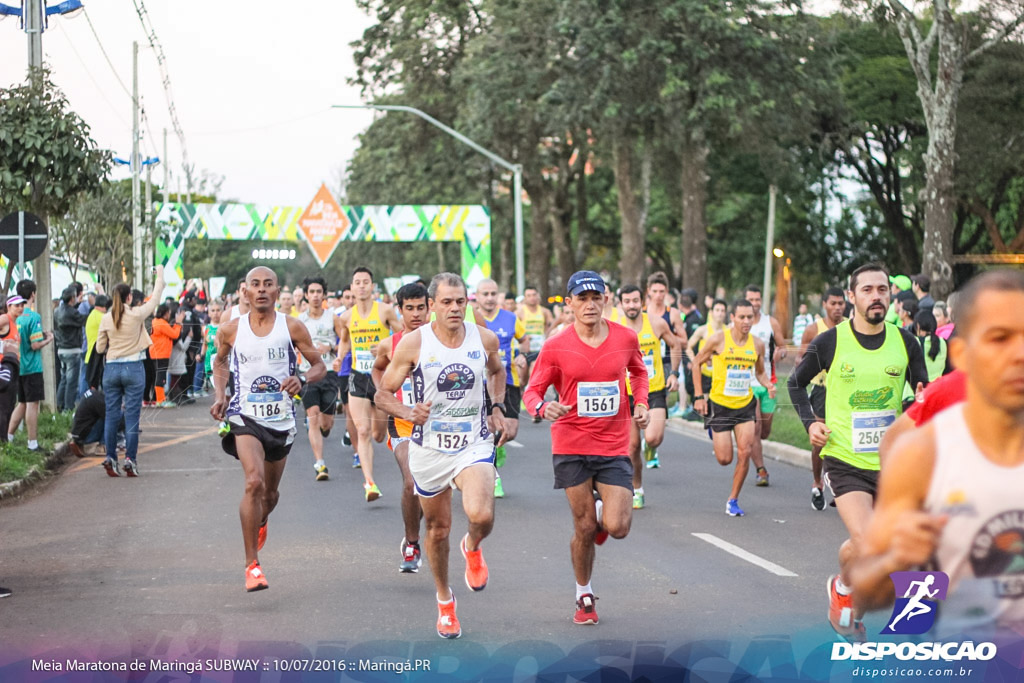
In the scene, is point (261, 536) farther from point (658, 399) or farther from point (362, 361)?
point (658, 399)

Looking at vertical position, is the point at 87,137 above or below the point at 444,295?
above

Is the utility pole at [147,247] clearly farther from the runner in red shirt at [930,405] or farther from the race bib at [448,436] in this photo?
the runner in red shirt at [930,405]

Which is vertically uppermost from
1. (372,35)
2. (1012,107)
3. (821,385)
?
(372,35)

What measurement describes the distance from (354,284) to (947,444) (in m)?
9.85

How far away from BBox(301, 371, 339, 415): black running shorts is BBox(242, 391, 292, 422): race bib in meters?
5.41

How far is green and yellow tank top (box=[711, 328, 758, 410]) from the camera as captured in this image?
453 inches

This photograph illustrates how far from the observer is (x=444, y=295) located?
7082 millimetres

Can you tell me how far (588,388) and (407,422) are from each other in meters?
1.35

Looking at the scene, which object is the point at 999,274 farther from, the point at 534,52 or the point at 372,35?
the point at 372,35

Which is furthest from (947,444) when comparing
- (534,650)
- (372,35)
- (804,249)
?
(804,249)

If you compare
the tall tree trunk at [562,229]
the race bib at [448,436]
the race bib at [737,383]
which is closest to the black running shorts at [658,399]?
the race bib at [737,383]

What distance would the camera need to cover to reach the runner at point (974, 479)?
7.96 ft

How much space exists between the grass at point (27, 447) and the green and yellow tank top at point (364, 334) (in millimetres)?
3496

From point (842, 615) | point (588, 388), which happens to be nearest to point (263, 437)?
point (588, 388)
